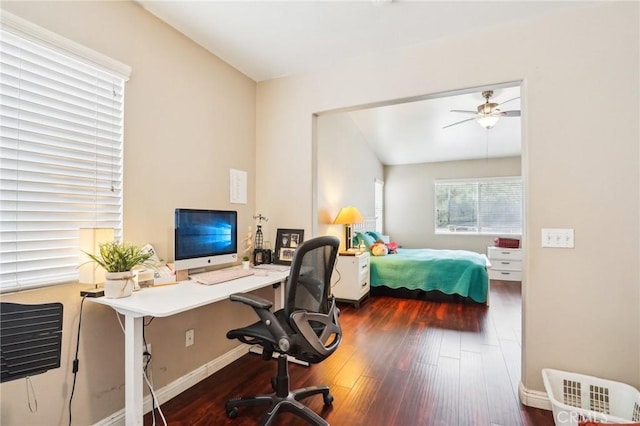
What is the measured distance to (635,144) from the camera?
173 centimetres

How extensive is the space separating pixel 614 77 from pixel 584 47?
0.82ft

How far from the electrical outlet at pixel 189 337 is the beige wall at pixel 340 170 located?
1.94m

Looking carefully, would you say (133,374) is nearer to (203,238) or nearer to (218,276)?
(218,276)

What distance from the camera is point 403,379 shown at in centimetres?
221

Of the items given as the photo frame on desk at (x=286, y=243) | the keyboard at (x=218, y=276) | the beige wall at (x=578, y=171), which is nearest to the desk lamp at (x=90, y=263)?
the keyboard at (x=218, y=276)

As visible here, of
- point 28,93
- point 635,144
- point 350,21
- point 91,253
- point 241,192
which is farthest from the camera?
point 241,192

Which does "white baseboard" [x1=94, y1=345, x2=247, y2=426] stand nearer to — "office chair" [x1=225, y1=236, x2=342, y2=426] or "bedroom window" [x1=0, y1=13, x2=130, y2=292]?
"office chair" [x1=225, y1=236, x2=342, y2=426]

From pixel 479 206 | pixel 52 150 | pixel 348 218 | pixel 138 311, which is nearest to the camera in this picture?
pixel 138 311

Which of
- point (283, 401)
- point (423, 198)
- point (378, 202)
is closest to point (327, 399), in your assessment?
point (283, 401)

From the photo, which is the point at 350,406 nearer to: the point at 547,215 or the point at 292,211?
the point at 292,211

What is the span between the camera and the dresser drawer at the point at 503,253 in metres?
5.54

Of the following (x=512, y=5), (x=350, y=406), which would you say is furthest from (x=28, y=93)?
(x=512, y=5)

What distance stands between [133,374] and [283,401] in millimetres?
797

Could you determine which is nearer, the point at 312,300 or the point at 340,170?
the point at 312,300
